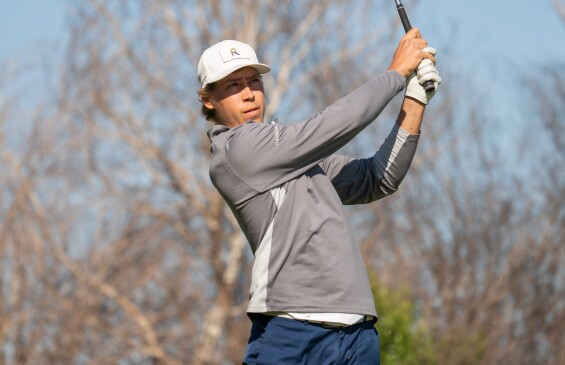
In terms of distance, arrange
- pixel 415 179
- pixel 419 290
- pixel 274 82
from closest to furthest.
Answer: pixel 419 290 < pixel 274 82 < pixel 415 179

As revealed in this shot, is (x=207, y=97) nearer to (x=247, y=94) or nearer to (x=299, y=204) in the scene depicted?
(x=247, y=94)

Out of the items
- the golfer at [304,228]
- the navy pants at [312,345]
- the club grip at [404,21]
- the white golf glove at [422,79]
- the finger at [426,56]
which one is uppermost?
the club grip at [404,21]

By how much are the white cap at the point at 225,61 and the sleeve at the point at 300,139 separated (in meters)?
0.32

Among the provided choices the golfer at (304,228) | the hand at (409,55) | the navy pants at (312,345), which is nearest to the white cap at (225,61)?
the golfer at (304,228)

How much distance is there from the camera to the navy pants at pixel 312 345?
4.19 m

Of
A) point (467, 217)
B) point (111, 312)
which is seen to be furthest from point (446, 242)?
point (111, 312)

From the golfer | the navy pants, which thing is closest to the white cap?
the golfer

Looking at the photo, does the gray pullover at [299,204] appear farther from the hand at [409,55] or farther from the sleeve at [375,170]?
the sleeve at [375,170]

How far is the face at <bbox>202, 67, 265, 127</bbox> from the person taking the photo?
14.9ft

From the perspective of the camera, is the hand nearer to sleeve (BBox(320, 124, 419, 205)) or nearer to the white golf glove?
the white golf glove

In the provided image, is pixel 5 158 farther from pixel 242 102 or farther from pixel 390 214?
pixel 242 102

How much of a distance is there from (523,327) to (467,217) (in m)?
3.44

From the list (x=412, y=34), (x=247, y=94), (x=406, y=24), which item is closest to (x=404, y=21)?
(x=406, y=24)

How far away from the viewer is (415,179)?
26.5 m
